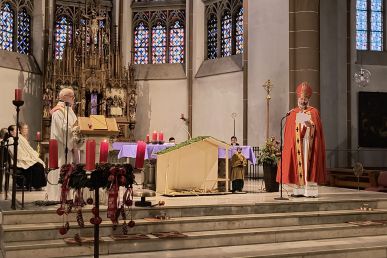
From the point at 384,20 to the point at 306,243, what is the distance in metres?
13.6

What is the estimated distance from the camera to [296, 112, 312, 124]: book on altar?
10.8m

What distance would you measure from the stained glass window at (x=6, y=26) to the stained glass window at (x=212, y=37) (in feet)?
23.8

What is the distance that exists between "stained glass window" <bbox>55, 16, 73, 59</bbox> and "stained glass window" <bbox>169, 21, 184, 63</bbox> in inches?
156

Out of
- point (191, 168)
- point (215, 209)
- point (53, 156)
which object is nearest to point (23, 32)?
point (191, 168)

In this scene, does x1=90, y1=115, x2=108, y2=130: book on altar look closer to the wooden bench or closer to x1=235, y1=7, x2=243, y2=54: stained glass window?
the wooden bench

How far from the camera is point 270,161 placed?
12.1 m

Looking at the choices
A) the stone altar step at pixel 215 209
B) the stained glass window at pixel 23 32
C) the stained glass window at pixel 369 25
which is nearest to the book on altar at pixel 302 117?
the stone altar step at pixel 215 209

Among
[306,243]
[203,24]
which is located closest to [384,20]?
[203,24]

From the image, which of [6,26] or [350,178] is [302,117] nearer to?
[350,178]

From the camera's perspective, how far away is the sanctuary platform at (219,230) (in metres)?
7.21

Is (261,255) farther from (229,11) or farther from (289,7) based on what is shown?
(229,11)

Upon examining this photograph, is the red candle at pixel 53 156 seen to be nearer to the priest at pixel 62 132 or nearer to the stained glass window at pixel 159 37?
the priest at pixel 62 132

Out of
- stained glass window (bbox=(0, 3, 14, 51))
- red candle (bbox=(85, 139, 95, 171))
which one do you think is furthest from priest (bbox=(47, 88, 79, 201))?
stained glass window (bbox=(0, 3, 14, 51))

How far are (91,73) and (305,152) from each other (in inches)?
395
